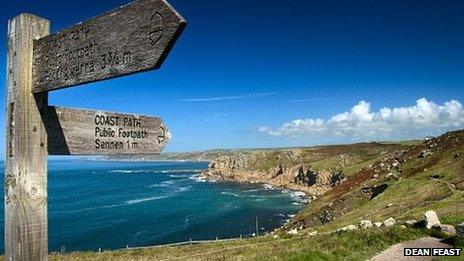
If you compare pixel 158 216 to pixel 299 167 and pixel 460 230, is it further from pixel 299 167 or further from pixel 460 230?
pixel 460 230

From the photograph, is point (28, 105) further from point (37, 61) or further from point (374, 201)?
point (374, 201)

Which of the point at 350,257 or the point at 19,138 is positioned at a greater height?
the point at 19,138

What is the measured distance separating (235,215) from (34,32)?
7879 cm

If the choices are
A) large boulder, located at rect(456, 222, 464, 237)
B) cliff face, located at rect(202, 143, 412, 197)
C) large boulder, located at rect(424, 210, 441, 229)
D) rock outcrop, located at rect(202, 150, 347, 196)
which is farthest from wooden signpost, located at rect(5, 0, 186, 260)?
rock outcrop, located at rect(202, 150, 347, 196)

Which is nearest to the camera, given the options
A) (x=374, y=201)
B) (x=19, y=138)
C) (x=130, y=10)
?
(x=130, y=10)

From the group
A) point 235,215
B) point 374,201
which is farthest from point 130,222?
point 374,201

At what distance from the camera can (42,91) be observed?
398 cm

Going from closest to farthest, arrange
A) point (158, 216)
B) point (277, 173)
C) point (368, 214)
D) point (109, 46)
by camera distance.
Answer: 1. point (109, 46)
2. point (368, 214)
3. point (158, 216)
4. point (277, 173)

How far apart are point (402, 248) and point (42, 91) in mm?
11738

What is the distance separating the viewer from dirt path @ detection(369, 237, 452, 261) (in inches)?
462

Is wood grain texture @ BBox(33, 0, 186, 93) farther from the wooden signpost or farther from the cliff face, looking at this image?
the cliff face

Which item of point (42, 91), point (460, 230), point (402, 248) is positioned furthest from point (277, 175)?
point (42, 91)

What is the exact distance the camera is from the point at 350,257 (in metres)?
11.9

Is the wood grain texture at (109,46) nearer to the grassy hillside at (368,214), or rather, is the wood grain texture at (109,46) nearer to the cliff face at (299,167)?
the grassy hillside at (368,214)
